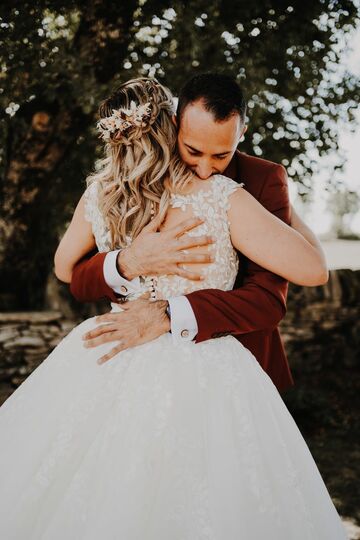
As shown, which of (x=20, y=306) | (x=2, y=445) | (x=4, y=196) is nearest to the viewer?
(x=2, y=445)

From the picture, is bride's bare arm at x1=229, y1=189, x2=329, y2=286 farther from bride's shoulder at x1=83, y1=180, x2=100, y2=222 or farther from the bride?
bride's shoulder at x1=83, y1=180, x2=100, y2=222

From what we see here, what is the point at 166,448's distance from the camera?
174cm

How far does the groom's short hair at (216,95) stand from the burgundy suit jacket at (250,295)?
0.30m

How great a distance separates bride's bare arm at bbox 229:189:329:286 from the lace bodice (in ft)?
0.12

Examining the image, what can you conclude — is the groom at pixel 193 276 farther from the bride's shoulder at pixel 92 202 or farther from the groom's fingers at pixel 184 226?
the bride's shoulder at pixel 92 202

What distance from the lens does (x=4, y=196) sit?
5.63 meters

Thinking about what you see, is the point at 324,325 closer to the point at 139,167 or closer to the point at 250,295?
the point at 250,295

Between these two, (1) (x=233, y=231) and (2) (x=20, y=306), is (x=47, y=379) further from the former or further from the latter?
(2) (x=20, y=306)

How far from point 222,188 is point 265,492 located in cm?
105

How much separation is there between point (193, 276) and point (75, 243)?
59cm

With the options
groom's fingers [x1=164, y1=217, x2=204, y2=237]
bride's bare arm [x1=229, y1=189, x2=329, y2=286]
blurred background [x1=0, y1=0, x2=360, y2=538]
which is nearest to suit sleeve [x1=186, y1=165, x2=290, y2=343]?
bride's bare arm [x1=229, y1=189, x2=329, y2=286]

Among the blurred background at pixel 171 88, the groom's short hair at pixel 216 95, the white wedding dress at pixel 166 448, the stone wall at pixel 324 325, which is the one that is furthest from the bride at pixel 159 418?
the stone wall at pixel 324 325

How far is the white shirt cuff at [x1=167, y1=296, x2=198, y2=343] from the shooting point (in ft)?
6.40

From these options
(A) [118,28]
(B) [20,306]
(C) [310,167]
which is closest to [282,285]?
(A) [118,28]
